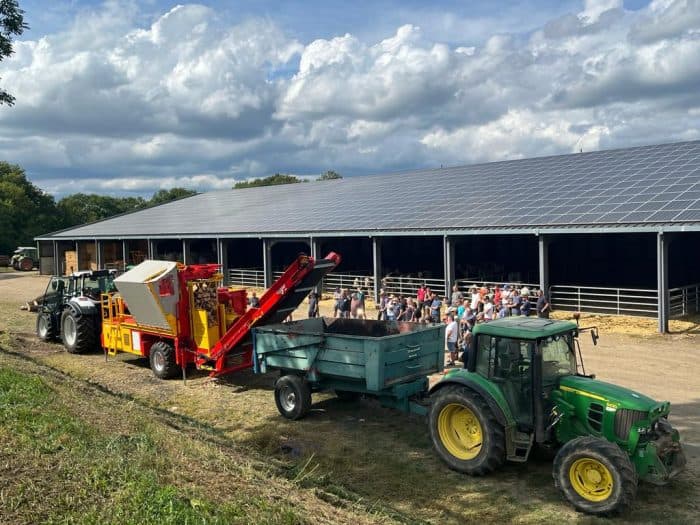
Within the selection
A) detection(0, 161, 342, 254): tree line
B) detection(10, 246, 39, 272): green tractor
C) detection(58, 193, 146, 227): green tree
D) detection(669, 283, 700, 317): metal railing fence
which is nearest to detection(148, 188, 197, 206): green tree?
detection(58, 193, 146, 227): green tree

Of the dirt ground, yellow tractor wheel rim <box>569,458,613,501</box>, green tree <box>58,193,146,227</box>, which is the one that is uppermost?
green tree <box>58,193,146,227</box>

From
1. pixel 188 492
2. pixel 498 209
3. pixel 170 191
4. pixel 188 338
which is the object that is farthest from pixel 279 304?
pixel 170 191

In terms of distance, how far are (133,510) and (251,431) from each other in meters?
4.57

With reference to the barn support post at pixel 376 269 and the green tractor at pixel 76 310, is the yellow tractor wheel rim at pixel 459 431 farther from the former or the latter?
the barn support post at pixel 376 269

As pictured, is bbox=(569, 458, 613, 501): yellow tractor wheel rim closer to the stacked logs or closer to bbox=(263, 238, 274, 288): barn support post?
the stacked logs

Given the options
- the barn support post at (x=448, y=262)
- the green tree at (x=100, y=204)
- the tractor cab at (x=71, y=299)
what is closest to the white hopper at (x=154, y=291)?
the tractor cab at (x=71, y=299)

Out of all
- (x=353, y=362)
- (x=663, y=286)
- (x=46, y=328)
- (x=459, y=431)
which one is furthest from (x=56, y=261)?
(x=459, y=431)

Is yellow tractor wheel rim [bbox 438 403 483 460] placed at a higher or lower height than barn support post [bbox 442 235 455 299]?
lower

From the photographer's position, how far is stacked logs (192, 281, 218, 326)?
12.4 m

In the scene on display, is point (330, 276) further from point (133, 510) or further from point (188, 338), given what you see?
point (133, 510)

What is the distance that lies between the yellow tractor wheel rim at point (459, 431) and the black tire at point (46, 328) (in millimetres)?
13373

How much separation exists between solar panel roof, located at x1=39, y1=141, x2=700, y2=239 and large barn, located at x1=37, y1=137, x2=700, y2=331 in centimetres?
8

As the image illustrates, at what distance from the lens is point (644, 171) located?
23.9 m

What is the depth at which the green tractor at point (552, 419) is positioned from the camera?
20.9 ft
